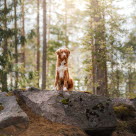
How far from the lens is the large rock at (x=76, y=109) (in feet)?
20.3

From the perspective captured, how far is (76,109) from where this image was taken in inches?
250

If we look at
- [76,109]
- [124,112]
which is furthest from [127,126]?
[76,109]

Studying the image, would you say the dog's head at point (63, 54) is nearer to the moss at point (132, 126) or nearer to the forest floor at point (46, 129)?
the forest floor at point (46, 129)

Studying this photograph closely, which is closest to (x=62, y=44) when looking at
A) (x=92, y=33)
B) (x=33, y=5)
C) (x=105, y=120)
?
(x=33, y=5)

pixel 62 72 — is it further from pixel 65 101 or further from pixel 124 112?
pixel 124 112

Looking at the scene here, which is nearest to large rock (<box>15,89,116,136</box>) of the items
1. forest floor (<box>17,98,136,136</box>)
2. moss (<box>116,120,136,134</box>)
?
forest floor (<box>17,98,136,136</box>)

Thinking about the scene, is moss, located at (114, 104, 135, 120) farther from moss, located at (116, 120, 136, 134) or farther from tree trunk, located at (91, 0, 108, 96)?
tree trunk, located at (91, 0, 108, 96)

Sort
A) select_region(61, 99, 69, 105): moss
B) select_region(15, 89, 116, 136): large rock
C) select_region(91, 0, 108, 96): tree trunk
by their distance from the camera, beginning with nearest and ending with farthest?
select_region(15, 89, 116, 136): large rock → select_region(61, 99, 69, 105): moss → select_region(91, 0, 108, 96): tree trunk

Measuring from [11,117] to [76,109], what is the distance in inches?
71.2

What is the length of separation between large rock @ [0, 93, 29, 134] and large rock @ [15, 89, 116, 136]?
56 centimetres

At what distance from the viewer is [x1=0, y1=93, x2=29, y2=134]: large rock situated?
550 cm

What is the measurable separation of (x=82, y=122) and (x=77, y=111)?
329 mm

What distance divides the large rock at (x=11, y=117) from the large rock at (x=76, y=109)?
0.56m

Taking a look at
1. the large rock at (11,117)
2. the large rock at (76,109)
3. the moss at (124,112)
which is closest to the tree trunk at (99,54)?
the moss at (124,112)
